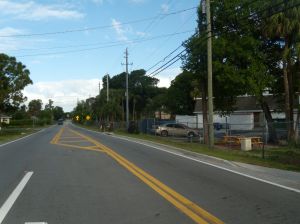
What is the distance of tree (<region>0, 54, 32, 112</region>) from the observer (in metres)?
70.4

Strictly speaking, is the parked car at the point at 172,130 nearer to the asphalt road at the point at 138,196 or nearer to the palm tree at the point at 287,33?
the palm tree at the point at 287,33

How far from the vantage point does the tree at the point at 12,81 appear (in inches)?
2773

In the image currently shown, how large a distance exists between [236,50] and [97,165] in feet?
61.9

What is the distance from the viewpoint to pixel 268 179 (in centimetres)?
1352

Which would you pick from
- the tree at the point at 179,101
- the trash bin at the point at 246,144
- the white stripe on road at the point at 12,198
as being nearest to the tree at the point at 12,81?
the tree at the point at 179,101

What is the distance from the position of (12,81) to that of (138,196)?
65005mm

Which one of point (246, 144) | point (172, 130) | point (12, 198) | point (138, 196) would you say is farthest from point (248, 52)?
point (12, 198)

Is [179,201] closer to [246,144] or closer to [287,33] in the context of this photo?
[246,144]

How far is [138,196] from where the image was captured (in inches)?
412

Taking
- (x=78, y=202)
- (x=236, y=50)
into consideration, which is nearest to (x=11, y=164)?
(x=78, y=202)

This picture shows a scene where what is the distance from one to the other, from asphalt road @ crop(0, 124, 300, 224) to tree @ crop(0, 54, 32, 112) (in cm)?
5687

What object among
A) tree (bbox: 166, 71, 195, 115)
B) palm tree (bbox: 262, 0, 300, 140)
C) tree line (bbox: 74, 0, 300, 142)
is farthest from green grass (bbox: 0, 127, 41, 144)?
tree (bbox: 166, 71, 195, 115)

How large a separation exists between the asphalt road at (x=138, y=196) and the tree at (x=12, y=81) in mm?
56875

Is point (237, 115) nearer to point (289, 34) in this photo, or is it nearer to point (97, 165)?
point (289, 34)
